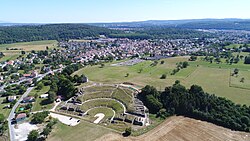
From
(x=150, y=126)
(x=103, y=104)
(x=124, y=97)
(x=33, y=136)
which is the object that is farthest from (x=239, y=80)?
(x=33, y=136)

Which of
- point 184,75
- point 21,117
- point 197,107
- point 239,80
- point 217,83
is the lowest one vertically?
point 21,117

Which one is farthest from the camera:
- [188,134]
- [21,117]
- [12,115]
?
[12,115]

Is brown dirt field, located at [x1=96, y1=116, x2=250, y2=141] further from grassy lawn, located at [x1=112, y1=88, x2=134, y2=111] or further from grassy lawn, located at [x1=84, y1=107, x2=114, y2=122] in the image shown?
grassy lawn, located at [x1=112, y1=88, x2=134, y2=111]

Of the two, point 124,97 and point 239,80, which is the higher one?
point 239,80

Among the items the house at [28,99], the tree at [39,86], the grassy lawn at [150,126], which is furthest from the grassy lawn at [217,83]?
the tree at [39,86]

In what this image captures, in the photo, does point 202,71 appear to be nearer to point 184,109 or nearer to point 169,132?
point 184,109

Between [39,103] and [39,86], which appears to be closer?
[39,103]

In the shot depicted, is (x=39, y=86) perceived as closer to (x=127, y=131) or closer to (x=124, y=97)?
(x=124, y=97)

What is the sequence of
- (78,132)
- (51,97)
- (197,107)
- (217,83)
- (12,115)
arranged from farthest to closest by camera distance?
(217,83) → (51,97) → (12,115) → (197,107) → (78,132)
